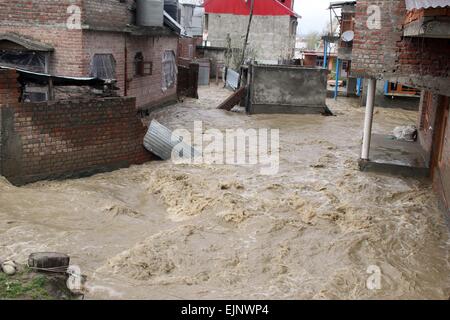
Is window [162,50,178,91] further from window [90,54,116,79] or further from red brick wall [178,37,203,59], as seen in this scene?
red brick wall [178,37,203,59]

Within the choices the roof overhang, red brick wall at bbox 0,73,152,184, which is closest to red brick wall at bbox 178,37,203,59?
red brick wall at bbox 0,73,152,184

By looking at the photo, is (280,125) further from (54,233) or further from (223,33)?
(223,33)

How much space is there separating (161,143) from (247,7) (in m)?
24.2

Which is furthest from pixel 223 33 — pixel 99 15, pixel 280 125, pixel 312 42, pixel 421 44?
pixel 312 42

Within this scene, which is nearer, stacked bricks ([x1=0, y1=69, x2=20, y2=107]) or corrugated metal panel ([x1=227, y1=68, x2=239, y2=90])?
stacked bricks ([x1=0, y1=69, x2=20, y2=107])

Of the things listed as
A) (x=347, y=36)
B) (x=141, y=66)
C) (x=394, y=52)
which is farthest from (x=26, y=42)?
(x=347, y=36)

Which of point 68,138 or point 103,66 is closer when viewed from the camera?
point 68,138

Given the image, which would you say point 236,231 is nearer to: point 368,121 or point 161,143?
point 161,143

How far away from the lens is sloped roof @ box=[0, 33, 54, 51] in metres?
11.3

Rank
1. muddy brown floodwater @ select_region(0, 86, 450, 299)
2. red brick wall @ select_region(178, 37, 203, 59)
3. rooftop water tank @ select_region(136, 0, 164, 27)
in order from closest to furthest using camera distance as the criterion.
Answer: muddy brown floodwater @ select_region(0, 86, 450, 299) < rooftop water tank @ select_region(136, 0, 164, 27) < red brick wall @ select_region(178, 37, 203, 59)

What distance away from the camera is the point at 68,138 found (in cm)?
918

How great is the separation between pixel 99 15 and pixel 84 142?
184 inches

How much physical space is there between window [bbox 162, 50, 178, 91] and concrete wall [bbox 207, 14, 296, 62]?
51.1ft

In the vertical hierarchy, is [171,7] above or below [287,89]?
above
